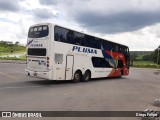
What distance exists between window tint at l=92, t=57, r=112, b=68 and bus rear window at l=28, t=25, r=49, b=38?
5.94m

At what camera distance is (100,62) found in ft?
78.4

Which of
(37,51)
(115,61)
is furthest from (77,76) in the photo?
(115,61)

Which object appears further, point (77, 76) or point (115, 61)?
point (115, 61)

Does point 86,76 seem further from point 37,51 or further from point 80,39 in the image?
point 37,51

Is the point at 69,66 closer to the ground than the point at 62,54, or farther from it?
closer to the ground

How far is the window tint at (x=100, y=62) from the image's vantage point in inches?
902

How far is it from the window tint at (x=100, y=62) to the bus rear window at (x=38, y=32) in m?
5.94

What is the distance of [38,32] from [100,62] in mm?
7509

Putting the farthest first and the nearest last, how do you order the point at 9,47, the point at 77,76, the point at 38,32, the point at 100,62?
1. the point at 9,47
2. the point at 100,62
3. the point at 77,76
4. the point at 38,32

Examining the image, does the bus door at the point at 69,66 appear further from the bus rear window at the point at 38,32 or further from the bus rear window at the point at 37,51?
the bus rear window at the point at 38,32

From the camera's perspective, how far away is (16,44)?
13988cm

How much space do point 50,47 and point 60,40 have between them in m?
1.11

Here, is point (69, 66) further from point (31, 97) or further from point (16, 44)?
point (16, 44)

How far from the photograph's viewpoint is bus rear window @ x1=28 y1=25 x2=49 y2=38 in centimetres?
1758
